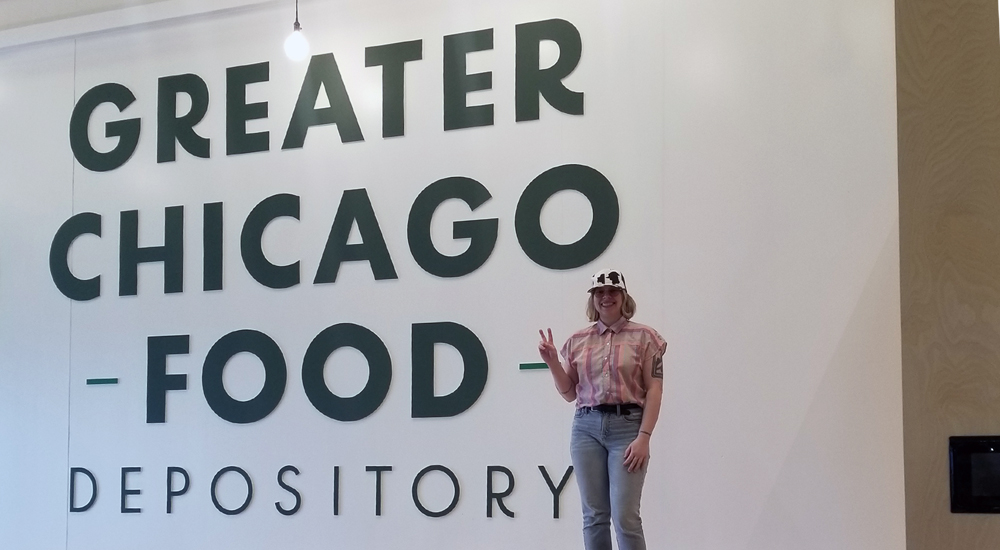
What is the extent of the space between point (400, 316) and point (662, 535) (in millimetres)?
1807

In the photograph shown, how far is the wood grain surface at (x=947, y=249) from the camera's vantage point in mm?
1721

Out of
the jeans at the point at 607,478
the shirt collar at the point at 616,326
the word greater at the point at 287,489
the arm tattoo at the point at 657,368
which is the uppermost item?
the shirt collar at the point at 616,326

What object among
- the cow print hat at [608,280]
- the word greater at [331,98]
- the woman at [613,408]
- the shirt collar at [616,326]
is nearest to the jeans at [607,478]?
the woman at [613,408]

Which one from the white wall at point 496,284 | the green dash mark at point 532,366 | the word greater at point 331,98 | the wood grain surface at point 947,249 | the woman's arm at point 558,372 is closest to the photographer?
the wood grain surface at point 947,249

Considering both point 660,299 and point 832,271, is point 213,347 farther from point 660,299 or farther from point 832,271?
point 832,271

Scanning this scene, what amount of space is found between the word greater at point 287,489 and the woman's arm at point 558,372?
0.94m

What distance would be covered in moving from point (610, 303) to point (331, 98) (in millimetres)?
2449

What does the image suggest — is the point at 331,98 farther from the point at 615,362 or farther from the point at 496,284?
the point at 615,362

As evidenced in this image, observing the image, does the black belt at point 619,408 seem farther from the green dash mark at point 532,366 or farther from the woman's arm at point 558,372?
the green dash mark at point 532,366

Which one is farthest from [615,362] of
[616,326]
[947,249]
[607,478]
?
[947,249]

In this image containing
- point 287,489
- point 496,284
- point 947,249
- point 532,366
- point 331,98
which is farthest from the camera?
point 331,98

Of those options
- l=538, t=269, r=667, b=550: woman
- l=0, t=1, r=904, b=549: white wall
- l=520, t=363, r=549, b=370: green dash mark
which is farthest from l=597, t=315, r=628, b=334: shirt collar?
l=520, t=363, r=549, b=370: green dash mark

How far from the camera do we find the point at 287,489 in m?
5.68

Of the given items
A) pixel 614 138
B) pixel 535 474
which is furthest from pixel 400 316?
pixel 614 138
